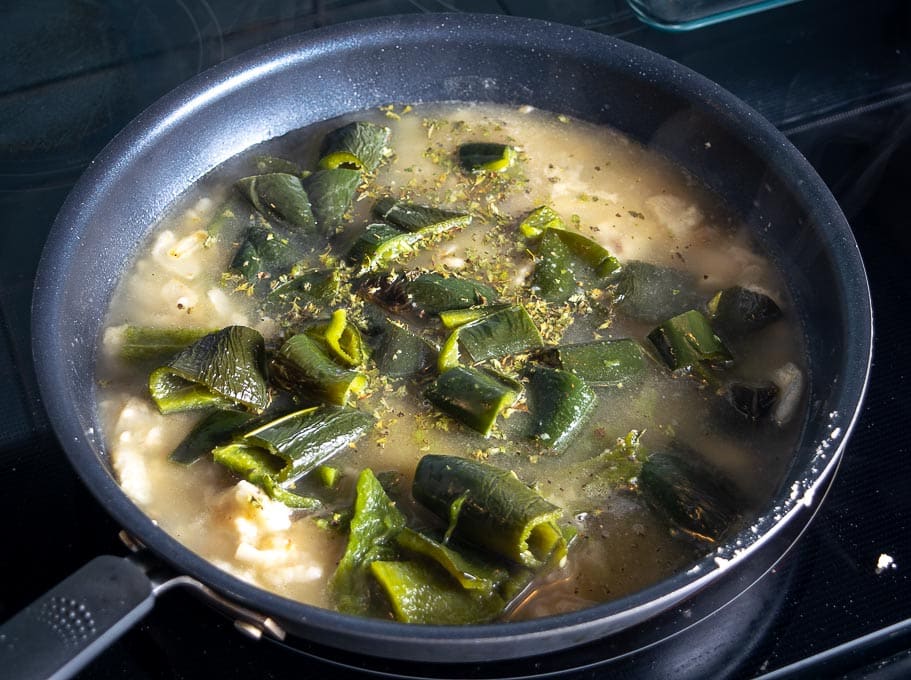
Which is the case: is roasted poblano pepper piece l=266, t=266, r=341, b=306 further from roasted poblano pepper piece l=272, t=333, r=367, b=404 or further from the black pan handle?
the black pan handle

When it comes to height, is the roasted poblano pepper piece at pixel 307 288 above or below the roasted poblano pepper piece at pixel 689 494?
above

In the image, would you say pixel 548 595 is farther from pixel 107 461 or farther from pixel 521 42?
pixel 521 42

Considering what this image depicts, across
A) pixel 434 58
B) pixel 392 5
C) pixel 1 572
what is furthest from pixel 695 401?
pixel 392 5

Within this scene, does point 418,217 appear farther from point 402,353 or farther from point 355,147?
point 402,353

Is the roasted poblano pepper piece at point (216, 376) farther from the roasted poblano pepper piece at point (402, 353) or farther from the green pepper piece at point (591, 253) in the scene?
the green pepper piece at point (591, 253)

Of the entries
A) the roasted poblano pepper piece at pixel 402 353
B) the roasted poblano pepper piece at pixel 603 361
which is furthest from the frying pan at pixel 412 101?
the roasted poblano pepper piece at pixel 402 353

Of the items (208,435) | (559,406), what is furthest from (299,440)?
(559,406)
